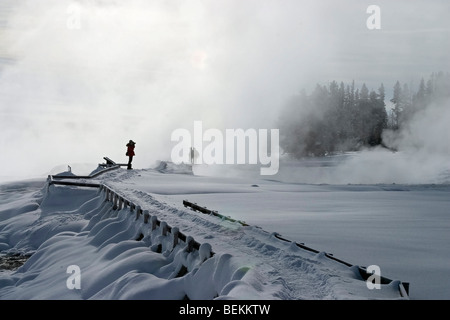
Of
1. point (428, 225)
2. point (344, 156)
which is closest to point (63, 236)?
point (428, 225)

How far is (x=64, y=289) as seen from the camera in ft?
25.3

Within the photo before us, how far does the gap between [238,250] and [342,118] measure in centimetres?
6795

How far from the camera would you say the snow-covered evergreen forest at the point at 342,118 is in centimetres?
6831

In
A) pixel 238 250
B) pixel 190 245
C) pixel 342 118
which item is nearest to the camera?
pixel 238 250

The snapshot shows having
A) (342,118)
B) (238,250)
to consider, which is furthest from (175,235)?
(342,118)

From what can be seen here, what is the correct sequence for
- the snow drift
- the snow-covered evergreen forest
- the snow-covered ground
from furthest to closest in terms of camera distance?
the snow-covered evergreen forest
the snow-covered ground
the snow drift

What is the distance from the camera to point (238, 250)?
723cm

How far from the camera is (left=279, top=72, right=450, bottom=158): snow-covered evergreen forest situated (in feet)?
224

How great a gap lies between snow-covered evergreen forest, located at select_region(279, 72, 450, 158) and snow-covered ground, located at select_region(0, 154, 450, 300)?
52.4 meters

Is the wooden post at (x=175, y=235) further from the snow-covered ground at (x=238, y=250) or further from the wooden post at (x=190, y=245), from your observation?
the wooden post at (x=190, y=245)

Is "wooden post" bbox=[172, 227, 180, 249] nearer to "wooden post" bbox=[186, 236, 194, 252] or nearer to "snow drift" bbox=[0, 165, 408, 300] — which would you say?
"snow drift" bbox=[0, 165, 408, 300]

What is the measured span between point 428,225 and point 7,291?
344 inches

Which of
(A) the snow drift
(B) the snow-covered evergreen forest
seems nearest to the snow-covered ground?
(A) the snow drift

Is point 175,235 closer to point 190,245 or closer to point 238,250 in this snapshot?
point 190,245
